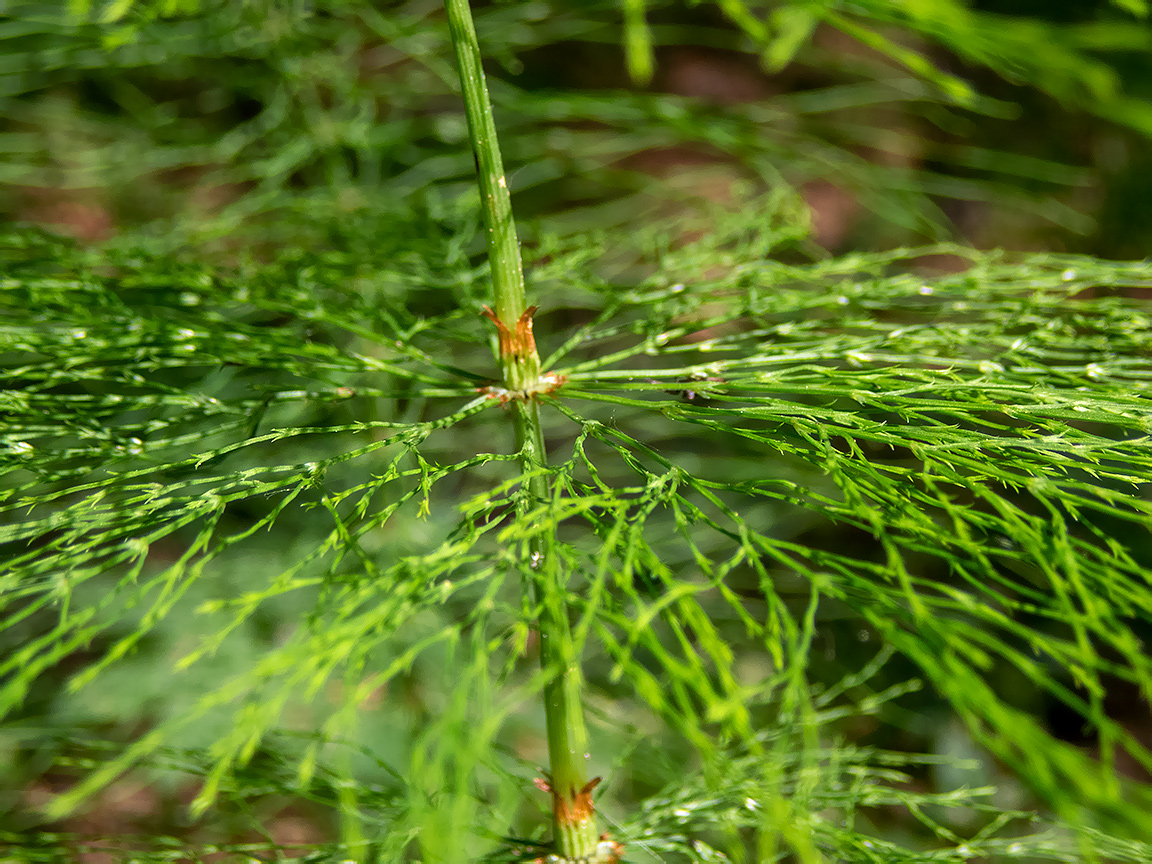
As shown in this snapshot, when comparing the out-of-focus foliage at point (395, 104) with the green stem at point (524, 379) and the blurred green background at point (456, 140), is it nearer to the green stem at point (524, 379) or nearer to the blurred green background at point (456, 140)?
the blurred green background at point (456, 140)

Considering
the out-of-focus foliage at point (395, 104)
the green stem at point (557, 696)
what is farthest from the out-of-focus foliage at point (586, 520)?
the out-of-focus foliage at point (395, 104)

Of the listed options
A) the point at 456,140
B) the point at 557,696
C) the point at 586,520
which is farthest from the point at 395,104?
the point at 557,696

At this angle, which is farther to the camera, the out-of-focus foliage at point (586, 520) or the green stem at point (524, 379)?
the green stem at point (524, 379)

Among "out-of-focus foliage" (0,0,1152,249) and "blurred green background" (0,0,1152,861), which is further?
"blurred green background" (0,0,1152,861)

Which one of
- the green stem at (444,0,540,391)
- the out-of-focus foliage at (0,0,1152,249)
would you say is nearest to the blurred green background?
the out-of-focus foliage at (0,0,1152,249)

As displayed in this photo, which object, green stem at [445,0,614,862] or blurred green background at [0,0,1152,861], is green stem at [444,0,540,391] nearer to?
green stem at [445,0,614,862]

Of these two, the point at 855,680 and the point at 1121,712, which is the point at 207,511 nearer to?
the point at 855,680

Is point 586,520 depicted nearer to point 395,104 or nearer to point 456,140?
point 456,140

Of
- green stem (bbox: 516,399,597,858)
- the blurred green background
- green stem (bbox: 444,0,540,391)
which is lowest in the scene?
green stem (bbox: 516,399,597,858)

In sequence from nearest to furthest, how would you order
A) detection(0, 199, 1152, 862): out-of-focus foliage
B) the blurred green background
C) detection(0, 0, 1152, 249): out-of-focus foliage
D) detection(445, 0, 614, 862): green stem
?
detection(0, 199, 1152, 862): out-of-focus foliage → detection(445, 0, 614, 862): green stem → detection(0, 0, 1152, 249): out-of-focus foliage → the blurred green background
